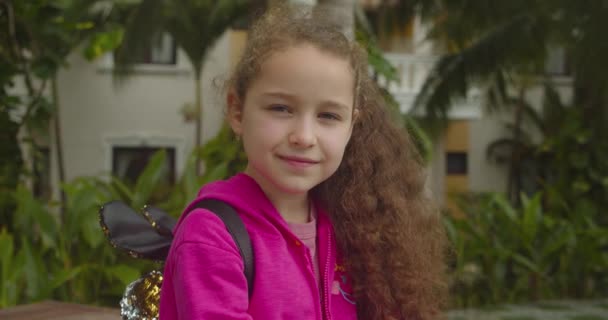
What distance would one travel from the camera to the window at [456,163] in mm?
13703

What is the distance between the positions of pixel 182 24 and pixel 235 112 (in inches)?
303

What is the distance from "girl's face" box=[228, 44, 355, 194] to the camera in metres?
1.21

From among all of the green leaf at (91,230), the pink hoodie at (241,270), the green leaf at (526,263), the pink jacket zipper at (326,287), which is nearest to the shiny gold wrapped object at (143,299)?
the pink hoodie at (241,270)

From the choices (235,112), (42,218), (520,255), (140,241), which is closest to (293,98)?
(235,112)

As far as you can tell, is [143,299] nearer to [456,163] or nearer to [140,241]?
[140,241]

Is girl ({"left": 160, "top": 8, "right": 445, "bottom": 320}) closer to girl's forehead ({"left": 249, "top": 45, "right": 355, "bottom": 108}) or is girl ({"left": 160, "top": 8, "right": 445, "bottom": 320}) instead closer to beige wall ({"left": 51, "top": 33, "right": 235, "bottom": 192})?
girl's forehead ({"left": 249, "top": 45, "right": 355, "bottom": 108})

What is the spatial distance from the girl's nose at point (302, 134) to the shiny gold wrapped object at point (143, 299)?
50 cm

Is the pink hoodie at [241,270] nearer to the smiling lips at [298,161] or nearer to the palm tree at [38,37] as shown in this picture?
the smiling lips at [298,161]

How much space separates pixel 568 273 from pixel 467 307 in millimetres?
1242

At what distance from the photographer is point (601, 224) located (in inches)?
348

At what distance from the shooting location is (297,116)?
122 centimetres

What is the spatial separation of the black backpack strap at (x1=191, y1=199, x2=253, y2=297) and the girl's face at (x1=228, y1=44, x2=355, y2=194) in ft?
0.31

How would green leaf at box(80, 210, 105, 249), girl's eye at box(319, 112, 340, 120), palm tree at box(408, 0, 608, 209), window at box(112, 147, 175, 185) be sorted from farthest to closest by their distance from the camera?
window at box(112, 147, 175, 185), palm tree at box(408, 0, 608, 209), green leaf at box(80, 210, 105, 249), girl's eye at box(319, 112, 340, 120)

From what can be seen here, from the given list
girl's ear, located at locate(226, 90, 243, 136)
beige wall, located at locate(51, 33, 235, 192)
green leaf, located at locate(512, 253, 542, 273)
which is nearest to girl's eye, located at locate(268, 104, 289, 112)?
girl's ear, located at locate(226, 90, 243, 136)
